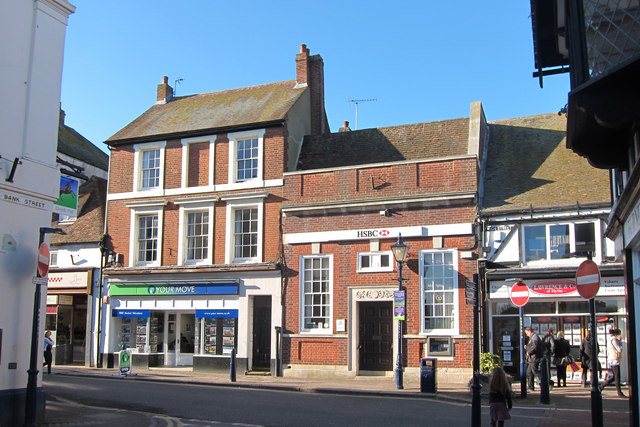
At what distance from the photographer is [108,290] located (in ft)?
80.7

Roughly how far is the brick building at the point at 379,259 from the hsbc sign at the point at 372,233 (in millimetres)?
32

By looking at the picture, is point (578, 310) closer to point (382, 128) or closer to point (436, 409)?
point (436, 409)

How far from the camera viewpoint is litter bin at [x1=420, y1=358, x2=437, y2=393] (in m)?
16.4

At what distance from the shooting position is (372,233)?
20.8 m

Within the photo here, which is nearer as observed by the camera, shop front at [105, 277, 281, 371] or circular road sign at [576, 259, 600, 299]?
circular road sign at [576, 259, 600, 299]

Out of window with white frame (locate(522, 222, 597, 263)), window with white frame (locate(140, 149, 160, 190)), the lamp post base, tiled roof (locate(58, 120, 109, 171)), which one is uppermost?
tiled roof (locate(58, 120, 109, 171))

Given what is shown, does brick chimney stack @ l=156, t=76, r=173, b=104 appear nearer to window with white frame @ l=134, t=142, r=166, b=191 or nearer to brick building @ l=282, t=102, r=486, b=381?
window with white frame @ l=134, t=142, r=166, b=191

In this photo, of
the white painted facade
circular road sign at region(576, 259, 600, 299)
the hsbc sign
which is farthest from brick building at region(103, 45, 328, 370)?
circular road sign at region(576, 259, 600, 299)

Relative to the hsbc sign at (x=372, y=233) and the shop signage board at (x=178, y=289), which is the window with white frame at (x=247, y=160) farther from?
the hsbc sign at (x=372, y=233)

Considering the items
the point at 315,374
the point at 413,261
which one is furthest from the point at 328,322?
the point at 413,261

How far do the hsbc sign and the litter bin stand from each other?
206 inches

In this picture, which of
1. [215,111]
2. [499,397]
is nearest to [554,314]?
[499,397]

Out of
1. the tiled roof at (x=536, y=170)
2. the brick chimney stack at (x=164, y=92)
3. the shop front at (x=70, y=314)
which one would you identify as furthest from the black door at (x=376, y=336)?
the brick chimney stack at (x=164, y=92)

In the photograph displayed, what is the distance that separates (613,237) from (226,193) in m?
14.4
